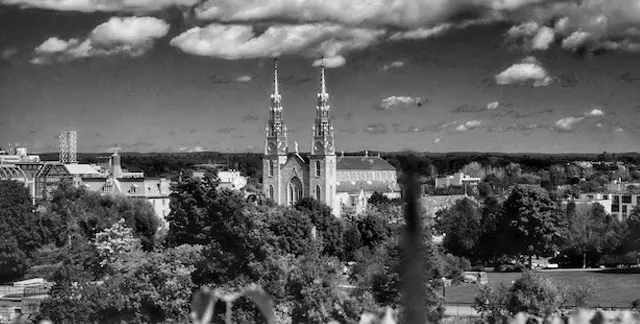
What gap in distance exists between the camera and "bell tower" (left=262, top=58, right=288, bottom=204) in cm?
10644

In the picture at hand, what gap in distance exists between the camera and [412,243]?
98.1 inches

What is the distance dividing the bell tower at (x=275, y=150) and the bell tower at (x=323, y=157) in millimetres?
4431

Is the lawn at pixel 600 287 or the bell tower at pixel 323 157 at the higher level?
the bell tower at pixel 323 157

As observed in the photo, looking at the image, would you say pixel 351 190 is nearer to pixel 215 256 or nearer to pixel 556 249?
pixel 556 249

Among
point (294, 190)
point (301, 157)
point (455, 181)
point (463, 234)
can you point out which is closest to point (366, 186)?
point (301, 157)

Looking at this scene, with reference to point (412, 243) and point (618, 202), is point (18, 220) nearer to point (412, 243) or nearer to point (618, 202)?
point (412, 243)

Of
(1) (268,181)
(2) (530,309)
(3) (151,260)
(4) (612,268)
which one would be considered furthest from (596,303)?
(1) (268,181)

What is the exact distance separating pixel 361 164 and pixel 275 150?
74.6 feet

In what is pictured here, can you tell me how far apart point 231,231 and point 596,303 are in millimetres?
16267

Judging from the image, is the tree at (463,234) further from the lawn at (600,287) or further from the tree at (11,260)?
the tree at (11,260)

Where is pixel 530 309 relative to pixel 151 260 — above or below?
below

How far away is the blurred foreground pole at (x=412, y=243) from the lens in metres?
2.46

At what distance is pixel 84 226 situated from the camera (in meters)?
58.9

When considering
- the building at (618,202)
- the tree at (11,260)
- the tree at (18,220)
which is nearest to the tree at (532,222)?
the tree at (18,220)
